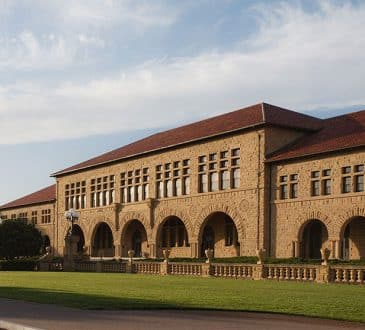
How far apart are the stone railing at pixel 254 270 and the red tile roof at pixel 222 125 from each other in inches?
427

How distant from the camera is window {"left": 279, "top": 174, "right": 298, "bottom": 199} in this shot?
43688 mm

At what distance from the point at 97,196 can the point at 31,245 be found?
366 inches

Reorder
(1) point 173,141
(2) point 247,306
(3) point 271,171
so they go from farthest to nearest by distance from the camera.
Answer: (1) point 173,141 < (3) point 271,171 < (2) point 247,306

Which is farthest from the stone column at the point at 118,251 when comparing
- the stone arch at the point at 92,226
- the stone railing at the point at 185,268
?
the stone railing at the point at 185,268

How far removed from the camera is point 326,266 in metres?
30.7

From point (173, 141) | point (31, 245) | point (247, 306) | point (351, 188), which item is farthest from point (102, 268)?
point (247, 306)

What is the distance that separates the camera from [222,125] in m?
50.4

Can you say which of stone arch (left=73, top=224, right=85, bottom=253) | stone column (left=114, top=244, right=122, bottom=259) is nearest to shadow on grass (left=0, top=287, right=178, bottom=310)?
stone column (left=114, top=244, right=122, bottom=259)

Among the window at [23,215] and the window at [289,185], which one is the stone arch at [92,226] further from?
the window at [289,185]

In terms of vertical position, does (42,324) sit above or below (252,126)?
below

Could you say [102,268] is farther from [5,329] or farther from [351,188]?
[5,329]

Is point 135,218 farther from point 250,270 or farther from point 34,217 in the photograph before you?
point 250,270

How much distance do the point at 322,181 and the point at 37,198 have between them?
1733 inches

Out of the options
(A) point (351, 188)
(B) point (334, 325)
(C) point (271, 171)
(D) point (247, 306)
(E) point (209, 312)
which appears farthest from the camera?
(C) point (271, 171)
